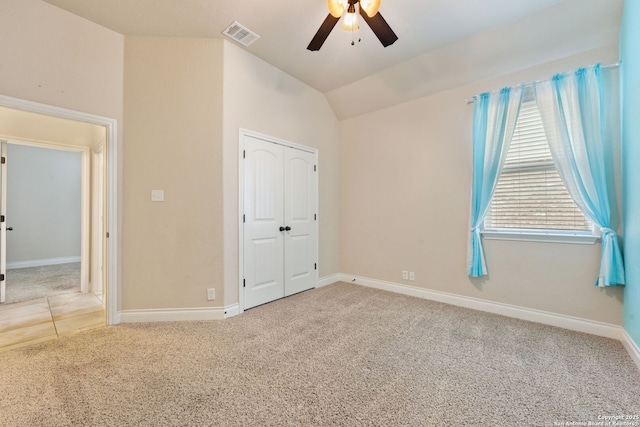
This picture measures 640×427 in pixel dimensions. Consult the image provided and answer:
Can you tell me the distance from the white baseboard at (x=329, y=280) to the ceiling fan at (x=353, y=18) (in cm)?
315

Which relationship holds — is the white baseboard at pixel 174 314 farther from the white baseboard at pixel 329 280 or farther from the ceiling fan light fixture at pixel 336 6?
the ceiling fan light fixture at pixel 336 6

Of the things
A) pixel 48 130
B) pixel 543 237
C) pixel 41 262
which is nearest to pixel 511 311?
pixel 543 237

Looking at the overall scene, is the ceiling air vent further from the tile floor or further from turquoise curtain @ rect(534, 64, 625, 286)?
the tile floor

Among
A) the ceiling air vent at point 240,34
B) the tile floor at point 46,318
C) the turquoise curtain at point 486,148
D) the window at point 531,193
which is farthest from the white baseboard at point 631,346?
the tile floor at point 46,318

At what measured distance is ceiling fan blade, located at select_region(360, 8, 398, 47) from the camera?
2.00 m

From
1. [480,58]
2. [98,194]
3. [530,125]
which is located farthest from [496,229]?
[98,194]

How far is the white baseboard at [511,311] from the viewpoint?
2496 millimetres

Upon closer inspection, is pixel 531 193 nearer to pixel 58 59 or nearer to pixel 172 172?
pixel 172 172

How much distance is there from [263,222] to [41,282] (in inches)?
164

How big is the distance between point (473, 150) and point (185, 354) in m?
3.63

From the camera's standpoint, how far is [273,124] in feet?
11.5

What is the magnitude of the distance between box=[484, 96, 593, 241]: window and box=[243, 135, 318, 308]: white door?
2.39 meters

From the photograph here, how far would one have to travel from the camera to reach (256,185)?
10.9ft

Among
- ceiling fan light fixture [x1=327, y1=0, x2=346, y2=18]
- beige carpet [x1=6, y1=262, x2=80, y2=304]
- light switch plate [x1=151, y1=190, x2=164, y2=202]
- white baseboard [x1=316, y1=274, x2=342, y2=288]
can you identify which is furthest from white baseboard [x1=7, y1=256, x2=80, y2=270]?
ceiling fan light fixture [x1=327, y1=0, x2=346, y2=18]
